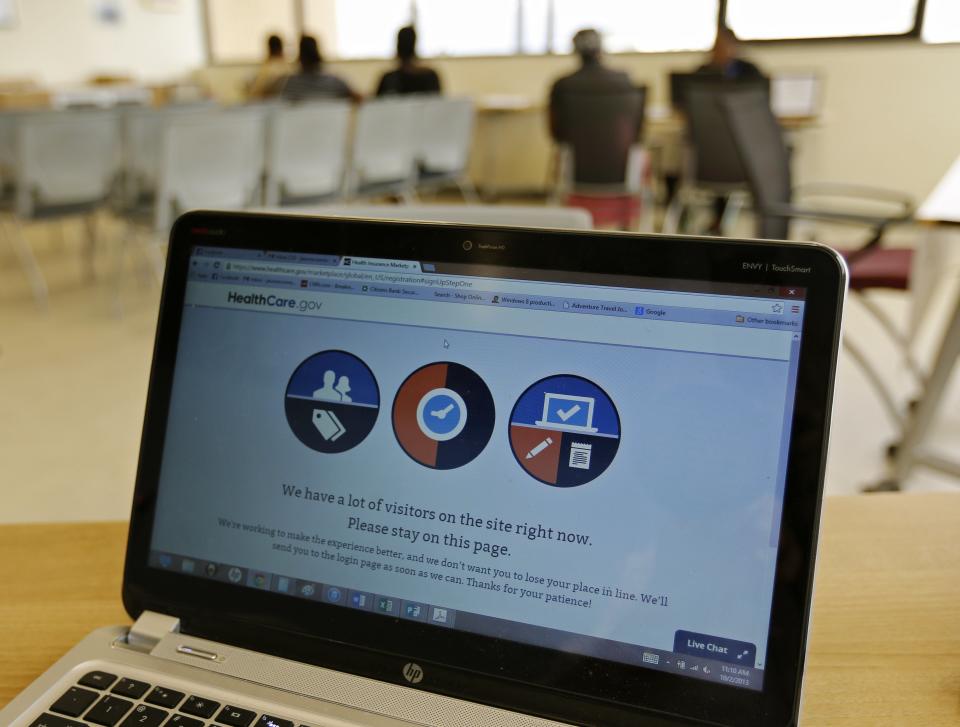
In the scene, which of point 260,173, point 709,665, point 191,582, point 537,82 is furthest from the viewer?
point 537,82

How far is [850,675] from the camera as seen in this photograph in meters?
0.54

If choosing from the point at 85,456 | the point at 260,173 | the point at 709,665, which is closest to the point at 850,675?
the point at 709,665

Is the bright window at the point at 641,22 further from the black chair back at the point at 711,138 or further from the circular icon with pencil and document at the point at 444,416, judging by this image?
the circular icon with pencil and document at the point at 444,416

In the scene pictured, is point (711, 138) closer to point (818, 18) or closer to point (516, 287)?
point (818, 18)

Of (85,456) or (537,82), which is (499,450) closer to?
(85,456)

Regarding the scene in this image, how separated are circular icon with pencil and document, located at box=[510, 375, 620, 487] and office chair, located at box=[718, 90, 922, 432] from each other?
181 centimetres

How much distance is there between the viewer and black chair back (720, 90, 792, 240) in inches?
89.9

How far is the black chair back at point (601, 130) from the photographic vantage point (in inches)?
156

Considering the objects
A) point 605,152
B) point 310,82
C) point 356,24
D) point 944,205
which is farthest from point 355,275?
point 356,24

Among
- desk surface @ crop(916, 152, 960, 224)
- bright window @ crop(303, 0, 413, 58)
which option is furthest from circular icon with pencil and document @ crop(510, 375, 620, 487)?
bright window @ crop(303, 0, 413, 58)

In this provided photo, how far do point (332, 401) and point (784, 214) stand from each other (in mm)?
1943

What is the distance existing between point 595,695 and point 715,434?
0.17 metres

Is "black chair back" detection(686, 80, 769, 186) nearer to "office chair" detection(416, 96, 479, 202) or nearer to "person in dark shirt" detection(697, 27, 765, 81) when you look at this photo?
"person in dark shirt" detection(697, 27, 765, 81)

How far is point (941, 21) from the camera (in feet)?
16.3
